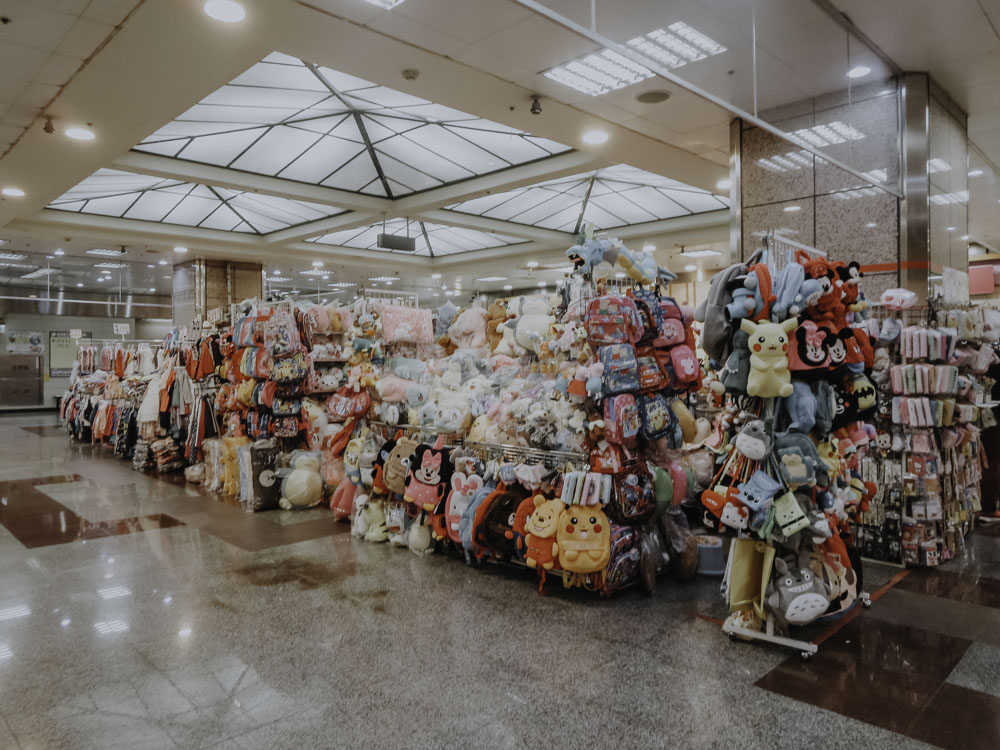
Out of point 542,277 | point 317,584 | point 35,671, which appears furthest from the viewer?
point 542,277

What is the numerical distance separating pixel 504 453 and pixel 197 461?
222 inches

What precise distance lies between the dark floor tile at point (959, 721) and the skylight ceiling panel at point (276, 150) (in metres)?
7.86

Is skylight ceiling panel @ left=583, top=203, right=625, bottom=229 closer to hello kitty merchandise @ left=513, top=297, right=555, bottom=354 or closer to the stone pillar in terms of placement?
hello kitty merchandise @ left=513, top=297, right=555, bottom=354

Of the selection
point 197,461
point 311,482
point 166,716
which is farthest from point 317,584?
point 197,461

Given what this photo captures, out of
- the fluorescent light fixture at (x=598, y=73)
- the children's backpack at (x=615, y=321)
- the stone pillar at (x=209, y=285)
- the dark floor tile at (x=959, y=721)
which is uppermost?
the fluorescent light fixture at (x=598, y=73)

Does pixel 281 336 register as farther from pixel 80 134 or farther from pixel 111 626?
pixel 111 626

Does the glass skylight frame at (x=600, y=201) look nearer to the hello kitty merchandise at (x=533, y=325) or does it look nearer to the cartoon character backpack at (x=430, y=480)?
the hello kitty merchandise at (x=533, y=325)

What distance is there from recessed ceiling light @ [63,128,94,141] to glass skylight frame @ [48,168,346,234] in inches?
87.8

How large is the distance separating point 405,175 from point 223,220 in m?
4.11

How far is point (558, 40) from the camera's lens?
458 cm

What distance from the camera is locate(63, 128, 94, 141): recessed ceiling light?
6.20 metres

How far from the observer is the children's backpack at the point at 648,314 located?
415 cm

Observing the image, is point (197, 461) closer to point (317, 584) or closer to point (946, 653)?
point (317, 584)

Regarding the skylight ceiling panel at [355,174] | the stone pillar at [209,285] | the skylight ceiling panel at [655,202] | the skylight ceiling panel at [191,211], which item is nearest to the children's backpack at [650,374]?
the skylight ceiling panel at [355,174]
